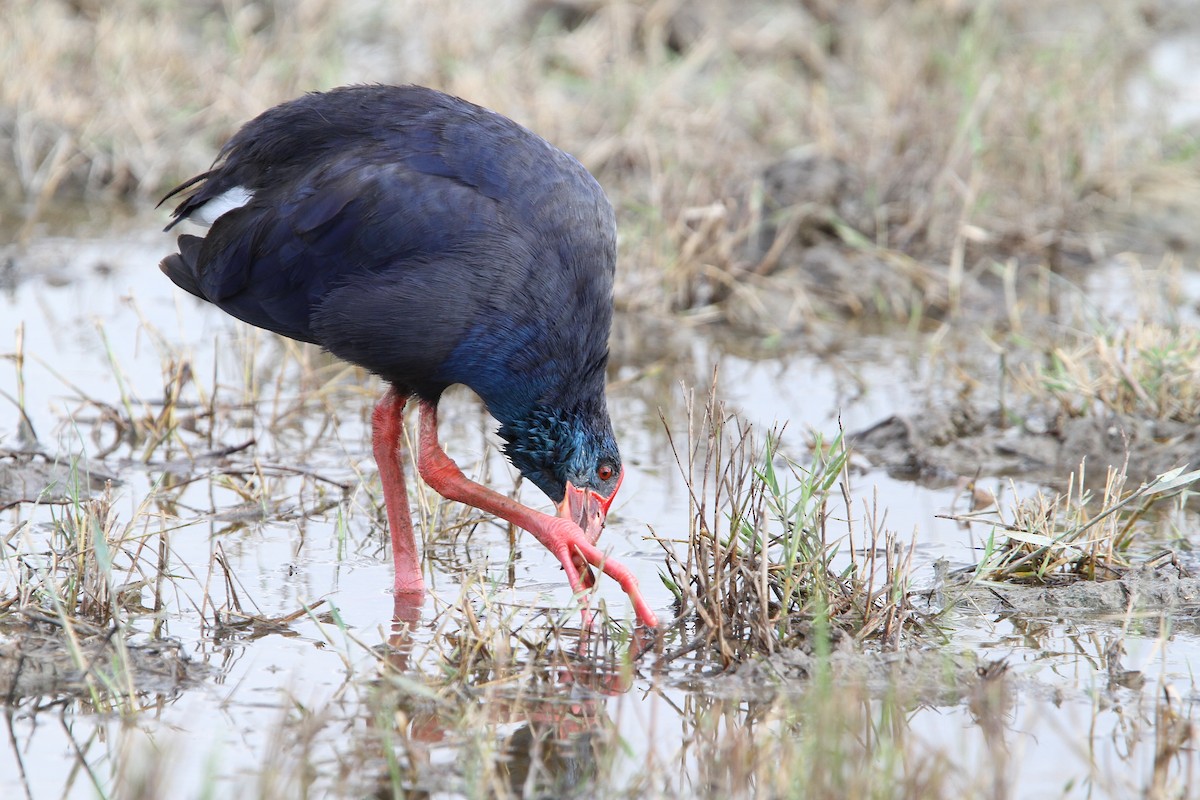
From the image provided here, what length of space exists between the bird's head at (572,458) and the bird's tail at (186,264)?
94 cm

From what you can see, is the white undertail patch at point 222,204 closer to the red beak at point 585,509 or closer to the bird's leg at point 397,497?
the bird's leg at point 397,497

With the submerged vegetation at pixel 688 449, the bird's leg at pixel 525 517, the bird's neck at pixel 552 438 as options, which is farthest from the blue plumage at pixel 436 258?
the submerged vegetation at pixel 688 449

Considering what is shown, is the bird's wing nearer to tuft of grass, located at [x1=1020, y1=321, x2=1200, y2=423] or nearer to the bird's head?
the bird's head

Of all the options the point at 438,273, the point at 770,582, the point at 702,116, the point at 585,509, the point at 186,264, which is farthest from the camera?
the point at 702,116

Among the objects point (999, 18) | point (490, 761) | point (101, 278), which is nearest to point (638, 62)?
point (999, 18)

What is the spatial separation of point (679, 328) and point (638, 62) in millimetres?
3178

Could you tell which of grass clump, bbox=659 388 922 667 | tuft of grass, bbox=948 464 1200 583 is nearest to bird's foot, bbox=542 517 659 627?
grass clump, bbox=659 388 922 667

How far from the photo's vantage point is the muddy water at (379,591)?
2910 mm

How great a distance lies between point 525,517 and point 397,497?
36cm

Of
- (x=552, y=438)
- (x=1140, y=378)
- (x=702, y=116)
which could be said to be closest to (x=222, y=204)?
(x=552, y=438)

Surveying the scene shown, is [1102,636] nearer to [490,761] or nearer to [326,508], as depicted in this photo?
[490,761]

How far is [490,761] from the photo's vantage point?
276 cm

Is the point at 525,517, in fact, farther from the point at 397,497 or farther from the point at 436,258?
the point at 436,258

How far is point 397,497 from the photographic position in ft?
13.6
